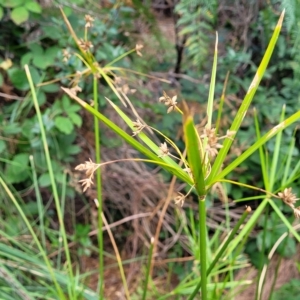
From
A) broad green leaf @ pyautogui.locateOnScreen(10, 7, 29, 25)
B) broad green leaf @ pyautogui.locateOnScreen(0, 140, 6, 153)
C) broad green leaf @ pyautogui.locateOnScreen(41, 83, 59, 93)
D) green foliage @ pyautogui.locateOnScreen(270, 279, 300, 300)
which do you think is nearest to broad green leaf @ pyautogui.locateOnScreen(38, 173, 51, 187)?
broad green leaf @ pyautogui.locateOnScreen(0, 140, 6, 153)

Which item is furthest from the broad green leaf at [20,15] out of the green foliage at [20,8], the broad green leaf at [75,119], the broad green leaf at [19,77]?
the broad green leaf at [75,119]

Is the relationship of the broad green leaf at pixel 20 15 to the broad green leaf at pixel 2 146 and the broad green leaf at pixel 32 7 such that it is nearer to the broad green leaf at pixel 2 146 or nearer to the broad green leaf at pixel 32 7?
the broad green leaf at pixel 32 7

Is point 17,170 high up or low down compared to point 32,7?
down

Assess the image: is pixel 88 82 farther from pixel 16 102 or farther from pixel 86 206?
pixel 86 206

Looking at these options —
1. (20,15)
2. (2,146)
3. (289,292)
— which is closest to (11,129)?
(2,146)

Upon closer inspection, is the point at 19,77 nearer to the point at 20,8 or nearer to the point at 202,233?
the point at 20,8

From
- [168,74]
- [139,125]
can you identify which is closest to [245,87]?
[168,74]

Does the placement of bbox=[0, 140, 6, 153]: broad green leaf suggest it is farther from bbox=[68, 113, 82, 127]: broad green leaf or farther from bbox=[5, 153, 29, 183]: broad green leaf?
bbox=[68, 113, 82, 127]: broad green leaf
